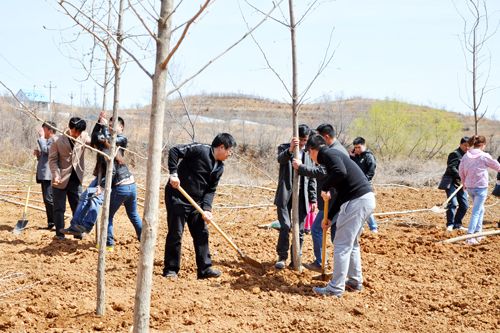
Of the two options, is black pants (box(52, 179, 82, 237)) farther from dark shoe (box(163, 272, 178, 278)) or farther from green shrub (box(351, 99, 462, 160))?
green shrub (box(351, 99, 462, 160))

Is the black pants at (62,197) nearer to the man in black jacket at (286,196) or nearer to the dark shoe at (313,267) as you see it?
the man in black jacket at (286,196)

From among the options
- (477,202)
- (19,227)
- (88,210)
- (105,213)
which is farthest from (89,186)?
(477,202)

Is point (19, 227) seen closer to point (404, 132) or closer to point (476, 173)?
point (476, 173)

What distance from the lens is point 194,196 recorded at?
4.82 m

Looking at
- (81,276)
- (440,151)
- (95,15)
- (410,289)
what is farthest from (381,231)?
(440,151)

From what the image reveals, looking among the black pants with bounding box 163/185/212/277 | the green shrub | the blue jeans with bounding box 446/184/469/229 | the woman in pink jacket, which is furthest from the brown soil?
the green shrub

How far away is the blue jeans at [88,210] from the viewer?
5535 millimetres

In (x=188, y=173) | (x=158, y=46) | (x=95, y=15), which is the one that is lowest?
(x=188, y=173)

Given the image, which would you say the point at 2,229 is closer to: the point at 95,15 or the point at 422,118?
the point at 95,15

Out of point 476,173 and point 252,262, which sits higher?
point 476,173

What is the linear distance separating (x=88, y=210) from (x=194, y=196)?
180cm

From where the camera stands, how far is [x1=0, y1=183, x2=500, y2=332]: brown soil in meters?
3.52

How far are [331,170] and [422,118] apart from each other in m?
20.0

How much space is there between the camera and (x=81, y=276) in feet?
14.8
